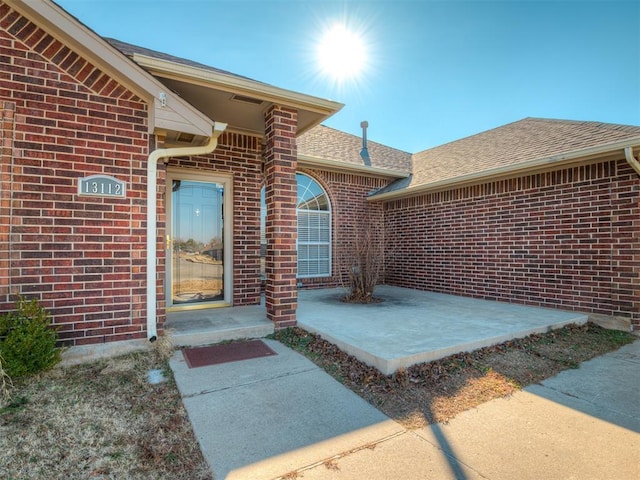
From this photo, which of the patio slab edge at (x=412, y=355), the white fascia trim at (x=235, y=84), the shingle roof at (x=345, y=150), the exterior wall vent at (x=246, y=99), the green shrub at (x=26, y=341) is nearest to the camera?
the green shrub at (x=26, y=341)

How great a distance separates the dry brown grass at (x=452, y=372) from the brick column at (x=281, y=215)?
396mm

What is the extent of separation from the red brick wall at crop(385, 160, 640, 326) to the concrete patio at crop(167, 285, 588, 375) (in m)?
0.46

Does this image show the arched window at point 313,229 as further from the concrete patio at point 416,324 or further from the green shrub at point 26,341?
the green shrub at point 26,341

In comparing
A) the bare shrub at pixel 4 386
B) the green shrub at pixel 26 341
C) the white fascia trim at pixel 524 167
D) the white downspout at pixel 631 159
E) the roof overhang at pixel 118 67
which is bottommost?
the bare shrub at pixel 4 386

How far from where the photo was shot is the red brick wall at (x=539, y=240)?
5066 mm

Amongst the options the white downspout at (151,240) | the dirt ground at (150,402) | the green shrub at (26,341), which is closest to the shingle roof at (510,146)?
the dirt ground at (150,402)

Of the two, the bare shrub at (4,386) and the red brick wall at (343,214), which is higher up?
the red brick wall at (343,214)

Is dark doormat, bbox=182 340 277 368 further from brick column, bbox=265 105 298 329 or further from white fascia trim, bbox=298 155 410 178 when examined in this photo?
white fascia trim, bbox=298 155 410 178

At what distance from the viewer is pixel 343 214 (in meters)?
8.78

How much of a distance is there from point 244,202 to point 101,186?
2475mm

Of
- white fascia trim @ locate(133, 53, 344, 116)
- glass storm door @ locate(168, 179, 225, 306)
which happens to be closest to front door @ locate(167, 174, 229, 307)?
glass storm door @ locate(168, 179, 225, 306)

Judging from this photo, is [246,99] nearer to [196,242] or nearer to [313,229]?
[196,242]

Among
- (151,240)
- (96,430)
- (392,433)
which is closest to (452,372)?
(392,433)

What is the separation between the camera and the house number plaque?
3.45 metres
